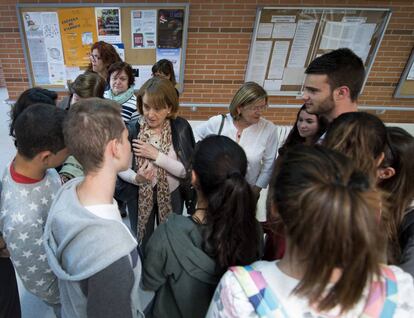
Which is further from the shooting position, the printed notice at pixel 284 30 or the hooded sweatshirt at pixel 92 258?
the printed notice at pixel 284 30

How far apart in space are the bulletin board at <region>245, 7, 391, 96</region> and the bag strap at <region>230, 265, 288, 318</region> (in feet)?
10.3

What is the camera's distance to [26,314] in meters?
1.74

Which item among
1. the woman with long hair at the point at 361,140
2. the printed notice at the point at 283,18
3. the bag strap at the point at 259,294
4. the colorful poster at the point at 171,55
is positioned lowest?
the bag strap at the point at 259,294

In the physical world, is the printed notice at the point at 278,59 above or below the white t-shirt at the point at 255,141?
above

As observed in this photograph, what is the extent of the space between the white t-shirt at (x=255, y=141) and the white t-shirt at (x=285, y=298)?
49.5 inches

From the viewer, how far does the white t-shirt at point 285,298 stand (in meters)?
0.63

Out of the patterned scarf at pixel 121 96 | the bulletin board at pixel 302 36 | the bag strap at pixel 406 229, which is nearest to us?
the bag strap at pixel 406 229

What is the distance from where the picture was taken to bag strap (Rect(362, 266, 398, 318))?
24.9 inches

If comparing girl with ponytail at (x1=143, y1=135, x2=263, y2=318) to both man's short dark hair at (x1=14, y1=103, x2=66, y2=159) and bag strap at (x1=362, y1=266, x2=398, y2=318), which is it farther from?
man's short dark hair at (x1=14, y1=103, x2=66, y2=159)

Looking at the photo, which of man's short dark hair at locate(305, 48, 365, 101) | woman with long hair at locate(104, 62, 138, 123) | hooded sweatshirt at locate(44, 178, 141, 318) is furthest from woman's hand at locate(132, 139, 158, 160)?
man's short dark hair at locate(305, 48, 365, 101)

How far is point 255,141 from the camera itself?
6.35ft

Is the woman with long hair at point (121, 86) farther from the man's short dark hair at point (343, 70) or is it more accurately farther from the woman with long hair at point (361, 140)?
the woman with long hair at point (361, 140)

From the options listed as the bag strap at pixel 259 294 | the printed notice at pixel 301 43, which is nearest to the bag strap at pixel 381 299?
the bag strap at pixel 259 294

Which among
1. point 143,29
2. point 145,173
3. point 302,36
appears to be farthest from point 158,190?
point 302,36
